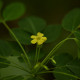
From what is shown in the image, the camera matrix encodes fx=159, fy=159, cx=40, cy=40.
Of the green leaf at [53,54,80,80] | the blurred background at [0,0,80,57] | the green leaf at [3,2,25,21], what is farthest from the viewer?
the blurred background at [0,0,80,57]

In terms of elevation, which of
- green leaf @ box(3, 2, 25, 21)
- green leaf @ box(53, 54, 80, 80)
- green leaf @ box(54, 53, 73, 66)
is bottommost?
green leaf @ box(53, 54, 80, 80)

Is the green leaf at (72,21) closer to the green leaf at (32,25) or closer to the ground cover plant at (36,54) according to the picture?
the ground cover plant at (36,54)

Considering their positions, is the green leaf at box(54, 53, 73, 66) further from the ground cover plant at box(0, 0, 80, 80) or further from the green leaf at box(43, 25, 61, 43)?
the green leaf at box(43, 25, 61, 43)

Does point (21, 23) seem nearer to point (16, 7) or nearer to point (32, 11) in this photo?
point (16, 7)

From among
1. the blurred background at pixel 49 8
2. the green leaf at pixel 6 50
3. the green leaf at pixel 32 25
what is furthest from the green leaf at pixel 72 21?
the blurred background at pixel 49 8

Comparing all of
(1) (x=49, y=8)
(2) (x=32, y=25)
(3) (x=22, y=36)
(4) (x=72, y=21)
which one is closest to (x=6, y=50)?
(3) (x=22, y=36)

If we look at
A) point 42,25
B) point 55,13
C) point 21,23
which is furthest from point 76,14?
point 55,13

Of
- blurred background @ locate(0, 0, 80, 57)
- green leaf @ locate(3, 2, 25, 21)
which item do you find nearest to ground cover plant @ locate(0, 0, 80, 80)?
green leaf @ locate(3, 2, 25, 21)
